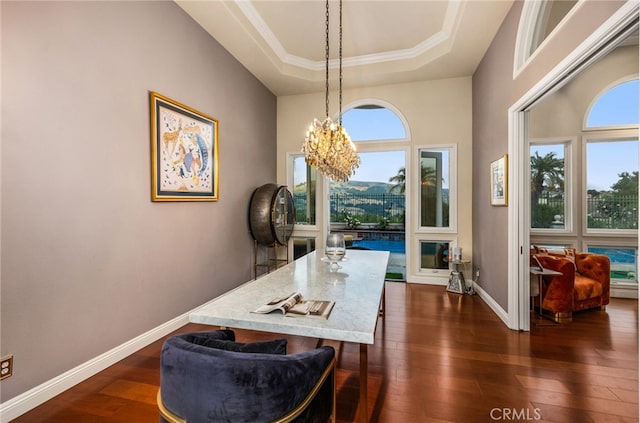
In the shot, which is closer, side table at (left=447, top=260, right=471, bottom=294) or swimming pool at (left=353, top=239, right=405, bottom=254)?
side table at (left=447, top=260, right=471, bottom=294)

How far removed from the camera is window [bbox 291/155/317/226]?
17.1 feet

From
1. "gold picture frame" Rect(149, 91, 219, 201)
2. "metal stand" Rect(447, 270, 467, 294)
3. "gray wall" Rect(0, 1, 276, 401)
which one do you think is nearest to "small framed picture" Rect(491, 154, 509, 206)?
"metal stand" Rect(447, 270, 467, 294)

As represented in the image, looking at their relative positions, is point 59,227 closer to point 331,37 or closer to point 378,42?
point 331,37

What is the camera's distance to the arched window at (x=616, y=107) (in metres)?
3.80

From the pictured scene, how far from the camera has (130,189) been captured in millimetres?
2387

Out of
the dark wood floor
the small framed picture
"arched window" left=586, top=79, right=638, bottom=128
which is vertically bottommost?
the dark wood floor

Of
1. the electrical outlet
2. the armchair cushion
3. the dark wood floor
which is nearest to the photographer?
the armchair cushion

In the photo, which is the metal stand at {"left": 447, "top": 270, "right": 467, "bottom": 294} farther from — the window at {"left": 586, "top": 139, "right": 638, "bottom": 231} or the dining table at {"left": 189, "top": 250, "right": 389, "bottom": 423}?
the dining table at {"left": 189, "top": 250, "right": 389, "bottom": 423}

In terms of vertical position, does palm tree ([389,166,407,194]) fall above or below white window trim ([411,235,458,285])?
above

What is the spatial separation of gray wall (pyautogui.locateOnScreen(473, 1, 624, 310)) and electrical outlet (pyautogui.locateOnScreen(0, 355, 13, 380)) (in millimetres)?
3895

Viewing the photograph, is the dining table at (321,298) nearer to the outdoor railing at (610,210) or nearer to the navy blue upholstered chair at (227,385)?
the navy blue upholstered chair at (227,385)

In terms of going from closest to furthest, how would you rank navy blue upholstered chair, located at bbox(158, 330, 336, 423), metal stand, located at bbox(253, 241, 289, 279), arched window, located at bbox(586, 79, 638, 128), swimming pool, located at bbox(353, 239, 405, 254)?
navy blue upholstered chair, located at bbox(158, 330, 336, 423)
arched window, located at bbox(586, 79, 638, 128)
metal stand, located at bbox(253, 241, 289, 279)
swimming pool, located at bbox(353, 239, 405, 254)

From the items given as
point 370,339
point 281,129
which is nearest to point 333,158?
point 370,339

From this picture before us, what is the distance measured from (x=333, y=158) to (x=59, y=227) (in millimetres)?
2043
